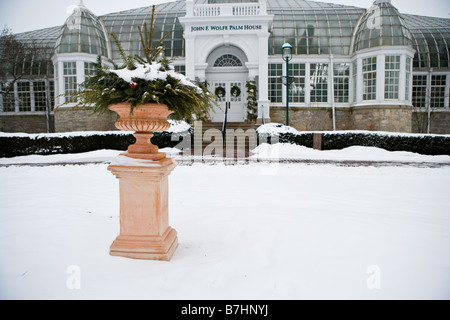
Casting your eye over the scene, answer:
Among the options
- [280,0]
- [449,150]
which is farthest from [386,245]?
[280,0]

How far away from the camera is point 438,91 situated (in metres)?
19.4

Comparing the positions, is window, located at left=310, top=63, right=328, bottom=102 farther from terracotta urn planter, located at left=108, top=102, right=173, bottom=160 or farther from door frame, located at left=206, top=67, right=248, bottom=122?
terracotta urn planter, located at left=108, top=102, right=173, bottom=160

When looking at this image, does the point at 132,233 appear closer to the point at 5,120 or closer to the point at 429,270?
the point at 429,270

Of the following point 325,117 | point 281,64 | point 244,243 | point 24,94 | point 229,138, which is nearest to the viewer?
point 244,243

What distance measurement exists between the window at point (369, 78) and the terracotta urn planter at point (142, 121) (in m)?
17.3

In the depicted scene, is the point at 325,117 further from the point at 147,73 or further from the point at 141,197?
the point at 141,197

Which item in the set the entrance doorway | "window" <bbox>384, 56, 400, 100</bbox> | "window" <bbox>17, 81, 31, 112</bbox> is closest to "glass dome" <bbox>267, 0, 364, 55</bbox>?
the entrance doorway

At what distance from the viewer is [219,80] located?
17.8 meters

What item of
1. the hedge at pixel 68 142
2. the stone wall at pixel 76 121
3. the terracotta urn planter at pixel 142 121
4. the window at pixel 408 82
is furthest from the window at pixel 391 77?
the terracotta urn planter at pixel 142 121

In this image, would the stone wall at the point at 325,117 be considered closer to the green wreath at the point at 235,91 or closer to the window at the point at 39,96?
the green wreath at the point at 235,91

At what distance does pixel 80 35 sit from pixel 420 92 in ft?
72.1

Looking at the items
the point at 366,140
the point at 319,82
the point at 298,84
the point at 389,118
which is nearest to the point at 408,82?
the point at 389,118

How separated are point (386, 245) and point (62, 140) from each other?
1288 centimetres

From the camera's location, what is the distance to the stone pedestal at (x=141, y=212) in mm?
2713
